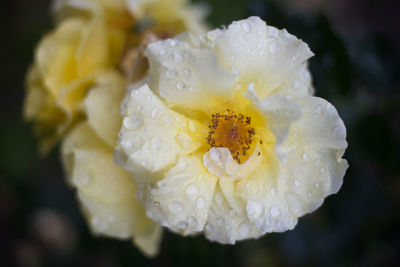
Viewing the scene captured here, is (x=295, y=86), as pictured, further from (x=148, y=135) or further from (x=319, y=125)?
(x=148, y=135)

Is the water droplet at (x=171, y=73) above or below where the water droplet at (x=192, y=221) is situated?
above

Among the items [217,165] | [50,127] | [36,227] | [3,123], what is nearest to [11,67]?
[3,123]

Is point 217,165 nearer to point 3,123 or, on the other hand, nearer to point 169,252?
point 169,252

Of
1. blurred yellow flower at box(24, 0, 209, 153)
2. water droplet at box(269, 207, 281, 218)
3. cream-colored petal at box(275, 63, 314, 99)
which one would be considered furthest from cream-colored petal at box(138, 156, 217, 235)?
blurred yellow flower at box(24, 0, 209, 153)

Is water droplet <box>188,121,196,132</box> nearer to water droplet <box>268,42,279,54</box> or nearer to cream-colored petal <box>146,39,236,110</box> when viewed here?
cream-colored petal <box>146,39,236,110</box>

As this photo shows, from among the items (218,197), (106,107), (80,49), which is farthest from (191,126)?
(80,49)

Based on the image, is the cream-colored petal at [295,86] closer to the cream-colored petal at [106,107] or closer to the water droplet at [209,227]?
the water droplet at [209,227]

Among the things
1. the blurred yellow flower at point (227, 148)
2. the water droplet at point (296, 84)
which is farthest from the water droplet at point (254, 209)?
the water droplet at point (296, 84)

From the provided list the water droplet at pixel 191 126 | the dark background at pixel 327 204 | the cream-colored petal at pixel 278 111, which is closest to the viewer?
the cream-colored petal at pixel 278 111
